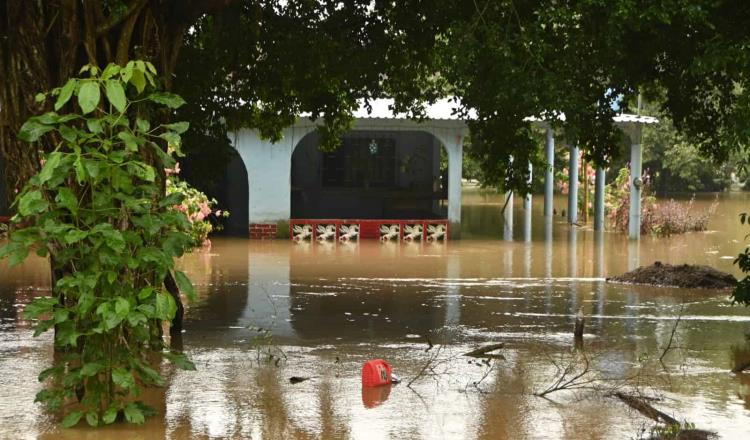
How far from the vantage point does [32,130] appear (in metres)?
8.38

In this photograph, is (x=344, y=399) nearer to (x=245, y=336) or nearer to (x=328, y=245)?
(x=245, y=336)

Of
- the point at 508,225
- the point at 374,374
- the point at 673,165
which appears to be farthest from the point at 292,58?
the point at 673,165

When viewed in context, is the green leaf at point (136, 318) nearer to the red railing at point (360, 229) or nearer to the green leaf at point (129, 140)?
the green leaf at point (129, 140)

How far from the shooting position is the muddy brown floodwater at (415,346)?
29.7ft

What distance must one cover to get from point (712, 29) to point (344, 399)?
5.36 metres

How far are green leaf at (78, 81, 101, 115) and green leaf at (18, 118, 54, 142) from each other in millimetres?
422

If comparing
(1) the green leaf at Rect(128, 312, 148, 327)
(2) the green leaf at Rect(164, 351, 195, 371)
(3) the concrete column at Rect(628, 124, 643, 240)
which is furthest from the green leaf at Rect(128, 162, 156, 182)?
(3) the concrete column at Rect(628, 124, 643, 240)

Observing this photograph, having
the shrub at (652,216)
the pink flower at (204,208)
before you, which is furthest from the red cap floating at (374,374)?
the shrub at (652,216)

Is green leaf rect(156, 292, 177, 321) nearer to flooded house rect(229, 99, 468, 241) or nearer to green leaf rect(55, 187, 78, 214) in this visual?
green leaf rect(55, 187, 78, 214)

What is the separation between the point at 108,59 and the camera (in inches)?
395

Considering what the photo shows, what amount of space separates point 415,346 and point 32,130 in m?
5.48

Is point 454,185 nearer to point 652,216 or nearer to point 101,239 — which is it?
point 652,216

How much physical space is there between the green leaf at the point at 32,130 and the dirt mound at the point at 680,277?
11811 millimetres

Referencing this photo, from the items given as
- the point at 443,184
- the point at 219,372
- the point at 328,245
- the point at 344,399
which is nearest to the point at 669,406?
the point at 344,399
